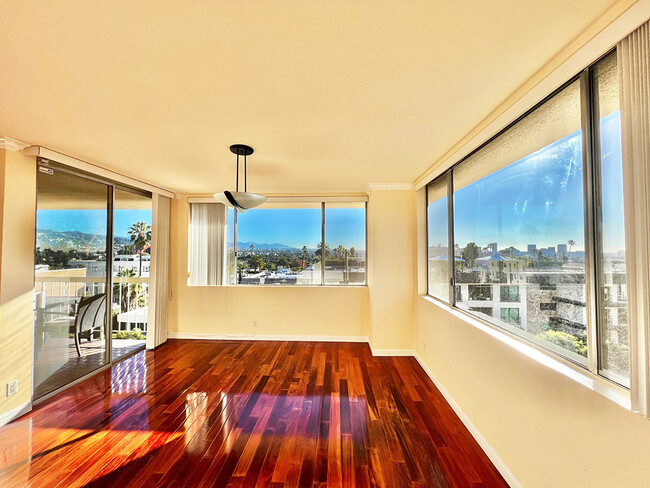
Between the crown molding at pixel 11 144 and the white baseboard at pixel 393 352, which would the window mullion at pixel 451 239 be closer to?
the white baseboard at pixel 393 352

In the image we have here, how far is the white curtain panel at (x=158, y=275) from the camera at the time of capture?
14.4 feet

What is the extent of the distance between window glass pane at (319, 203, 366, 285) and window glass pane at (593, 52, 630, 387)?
11.9ft

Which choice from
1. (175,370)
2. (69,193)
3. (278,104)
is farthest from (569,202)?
(69,193)

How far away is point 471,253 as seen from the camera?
8.54 ft

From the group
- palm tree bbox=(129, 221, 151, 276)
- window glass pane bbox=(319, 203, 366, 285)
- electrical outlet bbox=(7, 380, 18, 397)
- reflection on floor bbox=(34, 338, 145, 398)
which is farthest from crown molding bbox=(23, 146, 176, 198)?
window glass pane bbox=(319, 203, 366, 285)

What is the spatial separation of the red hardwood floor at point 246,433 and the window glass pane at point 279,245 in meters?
1.71

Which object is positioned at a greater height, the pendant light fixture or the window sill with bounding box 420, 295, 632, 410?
the pendant light fixture

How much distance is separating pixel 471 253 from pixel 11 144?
4.32 m

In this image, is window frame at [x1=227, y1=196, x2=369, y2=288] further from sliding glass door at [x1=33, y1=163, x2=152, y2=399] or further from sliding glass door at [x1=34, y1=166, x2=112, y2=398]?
sliding glass door at [x1=34, y1=166, x2=112, y2=398]

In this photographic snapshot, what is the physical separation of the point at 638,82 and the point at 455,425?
2612 mm

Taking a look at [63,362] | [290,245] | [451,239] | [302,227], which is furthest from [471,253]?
[63,362]

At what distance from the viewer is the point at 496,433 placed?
199cm

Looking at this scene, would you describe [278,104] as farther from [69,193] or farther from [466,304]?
[69,193]

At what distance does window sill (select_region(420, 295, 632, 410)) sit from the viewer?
46.2 inches
